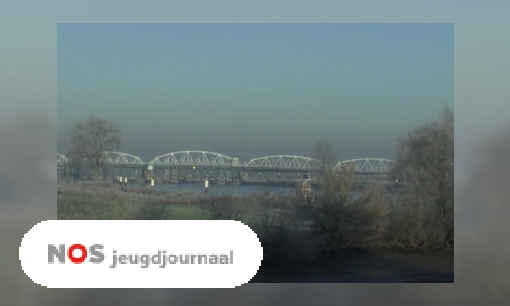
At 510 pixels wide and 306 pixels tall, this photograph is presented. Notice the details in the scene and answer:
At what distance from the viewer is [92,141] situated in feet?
19.0

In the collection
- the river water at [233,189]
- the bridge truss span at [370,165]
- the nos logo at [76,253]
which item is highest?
the bridge truss span at [370,165]

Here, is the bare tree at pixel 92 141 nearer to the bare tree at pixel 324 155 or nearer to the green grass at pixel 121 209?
the green grass at pixel 121 209

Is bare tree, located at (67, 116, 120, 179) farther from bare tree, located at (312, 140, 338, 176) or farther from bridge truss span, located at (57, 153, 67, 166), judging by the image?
bare tree, located at (312, 140, 338, 176)

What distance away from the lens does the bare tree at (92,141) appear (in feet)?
18.6

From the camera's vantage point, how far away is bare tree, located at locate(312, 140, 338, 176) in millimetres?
5656

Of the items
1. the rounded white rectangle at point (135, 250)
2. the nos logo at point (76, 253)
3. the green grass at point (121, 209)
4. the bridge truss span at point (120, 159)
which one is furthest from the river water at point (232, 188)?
the nos logo at point (76, 253)

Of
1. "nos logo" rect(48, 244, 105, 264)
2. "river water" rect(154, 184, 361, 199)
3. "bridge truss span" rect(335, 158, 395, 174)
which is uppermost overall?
"bridge truss span" rect(335, 158, 395, 174)

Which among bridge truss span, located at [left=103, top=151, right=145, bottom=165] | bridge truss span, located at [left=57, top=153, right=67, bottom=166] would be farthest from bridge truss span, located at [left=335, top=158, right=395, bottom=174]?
bridge truss span, located at [left=57, top=153, right=67, bottom=166]

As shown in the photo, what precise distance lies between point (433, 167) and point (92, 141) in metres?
3.14

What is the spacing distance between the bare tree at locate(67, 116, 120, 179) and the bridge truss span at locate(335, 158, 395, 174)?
2058 millimetres

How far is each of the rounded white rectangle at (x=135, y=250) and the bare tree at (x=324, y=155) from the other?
7.75ft

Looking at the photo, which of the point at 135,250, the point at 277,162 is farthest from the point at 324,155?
the point at 135,250

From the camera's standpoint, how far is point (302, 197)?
5.82 metres

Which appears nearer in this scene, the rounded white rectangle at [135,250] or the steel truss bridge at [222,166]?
the rounded white rectangle at [135,250]
